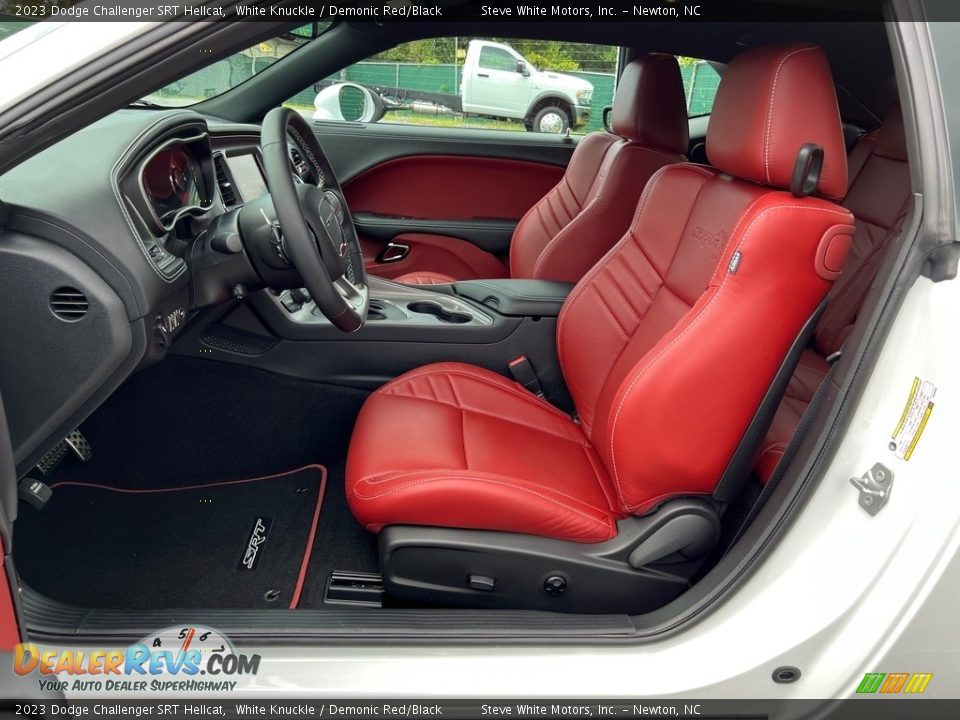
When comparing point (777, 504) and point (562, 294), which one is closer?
point (777, 504)

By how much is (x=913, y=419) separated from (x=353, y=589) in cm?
109

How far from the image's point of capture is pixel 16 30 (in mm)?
1033

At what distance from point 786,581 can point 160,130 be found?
1.40 metres

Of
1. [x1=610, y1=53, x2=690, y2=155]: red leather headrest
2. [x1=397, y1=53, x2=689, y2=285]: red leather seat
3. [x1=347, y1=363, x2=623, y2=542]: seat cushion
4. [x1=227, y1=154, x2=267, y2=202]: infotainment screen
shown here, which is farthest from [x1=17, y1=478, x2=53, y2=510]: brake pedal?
[x1=610, y1=53, x2=690, y2=155]: red leather headrest

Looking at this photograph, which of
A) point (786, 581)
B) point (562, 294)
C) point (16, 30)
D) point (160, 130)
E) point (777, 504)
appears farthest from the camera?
point (562, 294)

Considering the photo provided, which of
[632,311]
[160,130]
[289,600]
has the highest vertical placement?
[160,130]

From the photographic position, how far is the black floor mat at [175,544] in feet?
5.34

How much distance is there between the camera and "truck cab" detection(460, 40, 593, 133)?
2754mm

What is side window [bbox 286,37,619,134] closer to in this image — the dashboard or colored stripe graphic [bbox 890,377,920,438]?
the dashboard

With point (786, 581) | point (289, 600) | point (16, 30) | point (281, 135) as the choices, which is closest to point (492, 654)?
point (786, 581)

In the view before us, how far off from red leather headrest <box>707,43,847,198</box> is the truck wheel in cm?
192

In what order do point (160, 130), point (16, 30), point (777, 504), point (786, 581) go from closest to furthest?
point (16, 30), point (786, 581), point (777, 504), point (160, 130)

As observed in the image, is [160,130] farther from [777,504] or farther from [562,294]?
[777,504]

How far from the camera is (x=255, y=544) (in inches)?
69.9
